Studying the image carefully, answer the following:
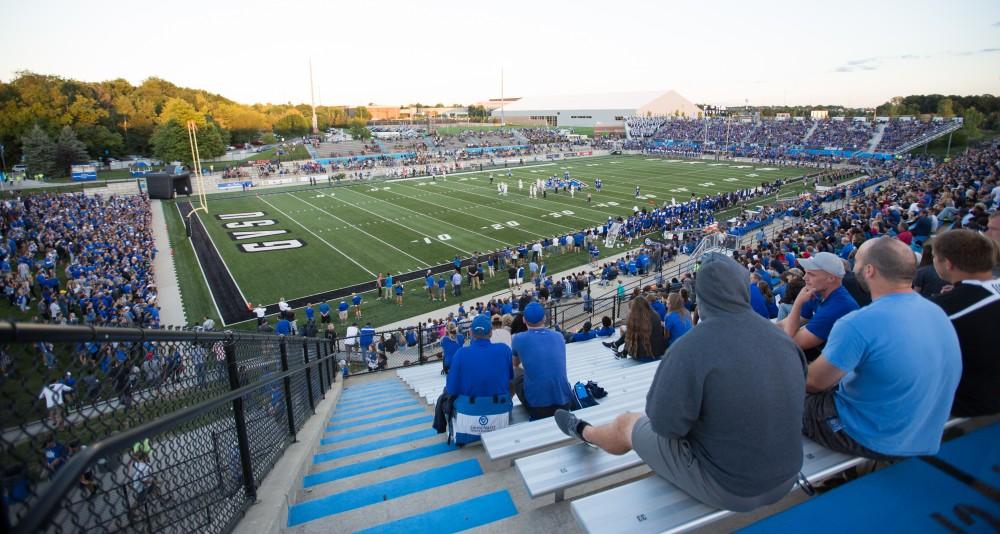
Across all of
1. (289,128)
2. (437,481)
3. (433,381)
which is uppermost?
(289,128)

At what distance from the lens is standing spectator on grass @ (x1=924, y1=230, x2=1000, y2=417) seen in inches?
122

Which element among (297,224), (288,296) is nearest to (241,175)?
(297,224)

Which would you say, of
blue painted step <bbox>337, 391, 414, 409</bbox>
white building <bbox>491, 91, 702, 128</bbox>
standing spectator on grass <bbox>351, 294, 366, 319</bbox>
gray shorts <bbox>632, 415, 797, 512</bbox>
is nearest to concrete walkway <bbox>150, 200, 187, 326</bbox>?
standing spectator on grass <bbox>351, 294, 366, 319</bbox>

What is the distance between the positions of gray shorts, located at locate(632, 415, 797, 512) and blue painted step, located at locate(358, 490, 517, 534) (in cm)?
98

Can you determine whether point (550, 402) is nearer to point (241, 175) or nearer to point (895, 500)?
point (895, 500)

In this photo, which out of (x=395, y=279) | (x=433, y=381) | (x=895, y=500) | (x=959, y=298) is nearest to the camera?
(x=895, y=500)

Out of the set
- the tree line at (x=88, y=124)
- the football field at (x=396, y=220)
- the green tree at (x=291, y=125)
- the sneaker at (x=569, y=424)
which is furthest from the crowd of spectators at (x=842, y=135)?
the green tree at (x=291, y=125)

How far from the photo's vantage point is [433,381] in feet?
27.7

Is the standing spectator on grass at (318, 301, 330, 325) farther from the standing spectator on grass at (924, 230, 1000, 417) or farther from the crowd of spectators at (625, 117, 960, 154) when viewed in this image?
the crowd of spectators at (625, 117, 960, 154)

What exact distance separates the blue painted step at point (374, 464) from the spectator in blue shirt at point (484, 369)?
0.62 meters

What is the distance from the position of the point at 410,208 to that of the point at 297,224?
775cm

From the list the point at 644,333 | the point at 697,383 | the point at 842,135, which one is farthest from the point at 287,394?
the point at 842,135

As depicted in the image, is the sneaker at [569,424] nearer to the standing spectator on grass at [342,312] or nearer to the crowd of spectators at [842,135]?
the standing spectator on grass at [342,312]

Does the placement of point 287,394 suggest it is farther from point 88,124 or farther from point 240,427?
point 88,124
